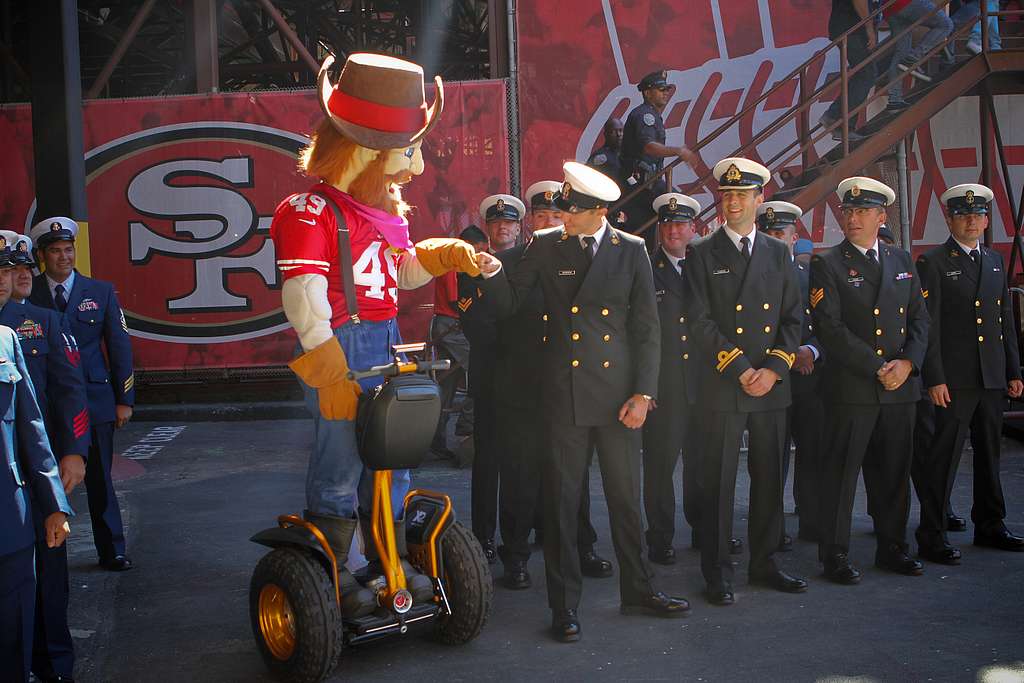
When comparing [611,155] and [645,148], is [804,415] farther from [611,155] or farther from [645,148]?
[611,155]

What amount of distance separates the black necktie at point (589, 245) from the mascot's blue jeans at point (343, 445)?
1165 millimetres

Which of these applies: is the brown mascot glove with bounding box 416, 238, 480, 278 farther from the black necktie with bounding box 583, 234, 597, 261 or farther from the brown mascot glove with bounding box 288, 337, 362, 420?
the black necktie with bounding box 583, 234, 597, 261

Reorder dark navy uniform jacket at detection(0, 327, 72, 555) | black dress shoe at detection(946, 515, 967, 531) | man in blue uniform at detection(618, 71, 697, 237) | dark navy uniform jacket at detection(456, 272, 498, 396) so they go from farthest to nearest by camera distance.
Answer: man in blue uniform at detection(618, 71, 697, 237) < black dress shoe at detection(946, 515, 967, 531) < dark navy uniform jacket at detection(456, 272, 498, 396) < dark navy uniform jacket at detection(0, 327, 72, 555)

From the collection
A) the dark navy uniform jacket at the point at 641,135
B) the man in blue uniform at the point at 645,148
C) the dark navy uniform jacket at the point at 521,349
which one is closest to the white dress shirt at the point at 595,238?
the dark navy uniform jacket at the point at 521,349

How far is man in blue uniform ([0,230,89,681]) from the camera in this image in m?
4.59

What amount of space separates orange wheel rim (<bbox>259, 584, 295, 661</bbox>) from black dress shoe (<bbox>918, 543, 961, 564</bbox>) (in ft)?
12.4

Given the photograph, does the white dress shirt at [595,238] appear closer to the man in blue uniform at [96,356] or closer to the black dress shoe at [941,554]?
the black dress shoe at [941,554]

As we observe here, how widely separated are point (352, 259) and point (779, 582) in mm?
2944

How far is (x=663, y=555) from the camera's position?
6.49m

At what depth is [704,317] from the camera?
5.92 metres

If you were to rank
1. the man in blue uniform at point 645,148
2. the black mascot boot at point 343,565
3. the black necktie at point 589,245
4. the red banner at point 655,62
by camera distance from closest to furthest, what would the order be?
the black mascot boot at point 343,565
the black necktie at point 589,245
the man in blue uniform at point 645,148
the red banner at point 655,62

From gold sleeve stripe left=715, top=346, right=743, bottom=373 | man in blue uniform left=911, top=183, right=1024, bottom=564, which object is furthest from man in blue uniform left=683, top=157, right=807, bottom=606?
man in blue uniform left=911, top=183, right=1024, bottom=564

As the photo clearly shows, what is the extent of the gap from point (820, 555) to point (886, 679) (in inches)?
63.5

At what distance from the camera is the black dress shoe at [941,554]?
6.30 m
